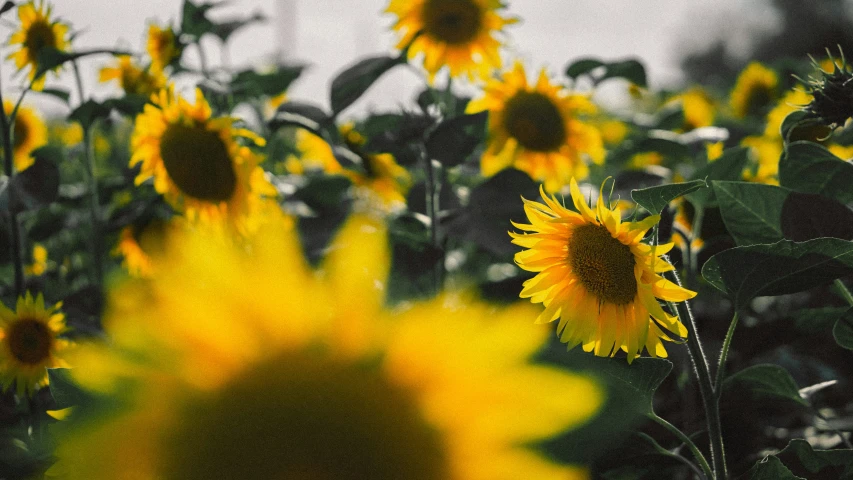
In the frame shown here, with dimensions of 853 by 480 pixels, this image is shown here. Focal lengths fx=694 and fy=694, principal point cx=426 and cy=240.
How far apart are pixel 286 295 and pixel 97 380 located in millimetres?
82

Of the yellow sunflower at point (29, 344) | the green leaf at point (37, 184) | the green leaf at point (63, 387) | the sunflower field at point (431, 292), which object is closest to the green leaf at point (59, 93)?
the sunflower field at point (431, 292)

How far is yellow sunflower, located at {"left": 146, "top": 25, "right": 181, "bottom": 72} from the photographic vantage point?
1.43 metres

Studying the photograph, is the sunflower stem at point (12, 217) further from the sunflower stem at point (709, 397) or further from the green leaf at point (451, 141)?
the sunflower stem at point (709, 397)

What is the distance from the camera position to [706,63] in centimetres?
2177

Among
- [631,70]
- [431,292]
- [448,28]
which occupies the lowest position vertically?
[431,292]

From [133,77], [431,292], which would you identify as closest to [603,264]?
[431,292]

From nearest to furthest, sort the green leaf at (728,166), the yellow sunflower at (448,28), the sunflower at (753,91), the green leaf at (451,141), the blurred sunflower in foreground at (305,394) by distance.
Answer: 1. the blurred sunflower in foreground at (305,394)
2. the green leaf at (728,166)
3. the green leaf at (451,141)
4. the yellow sunflower at (448,28)
5. the sunflower at (753,91)

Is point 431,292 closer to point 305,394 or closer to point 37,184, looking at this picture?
point 37,184

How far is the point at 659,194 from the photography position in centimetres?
51

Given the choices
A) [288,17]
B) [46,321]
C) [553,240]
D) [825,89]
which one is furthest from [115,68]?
[288,17]

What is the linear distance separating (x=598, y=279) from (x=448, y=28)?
0.79 metres

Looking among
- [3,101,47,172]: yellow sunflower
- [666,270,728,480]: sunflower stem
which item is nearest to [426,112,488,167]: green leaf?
[666,270,728,480]: sunflower stem

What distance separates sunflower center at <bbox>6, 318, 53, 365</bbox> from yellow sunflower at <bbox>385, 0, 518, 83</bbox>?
28.8 inches

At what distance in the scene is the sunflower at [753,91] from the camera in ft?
7.57
